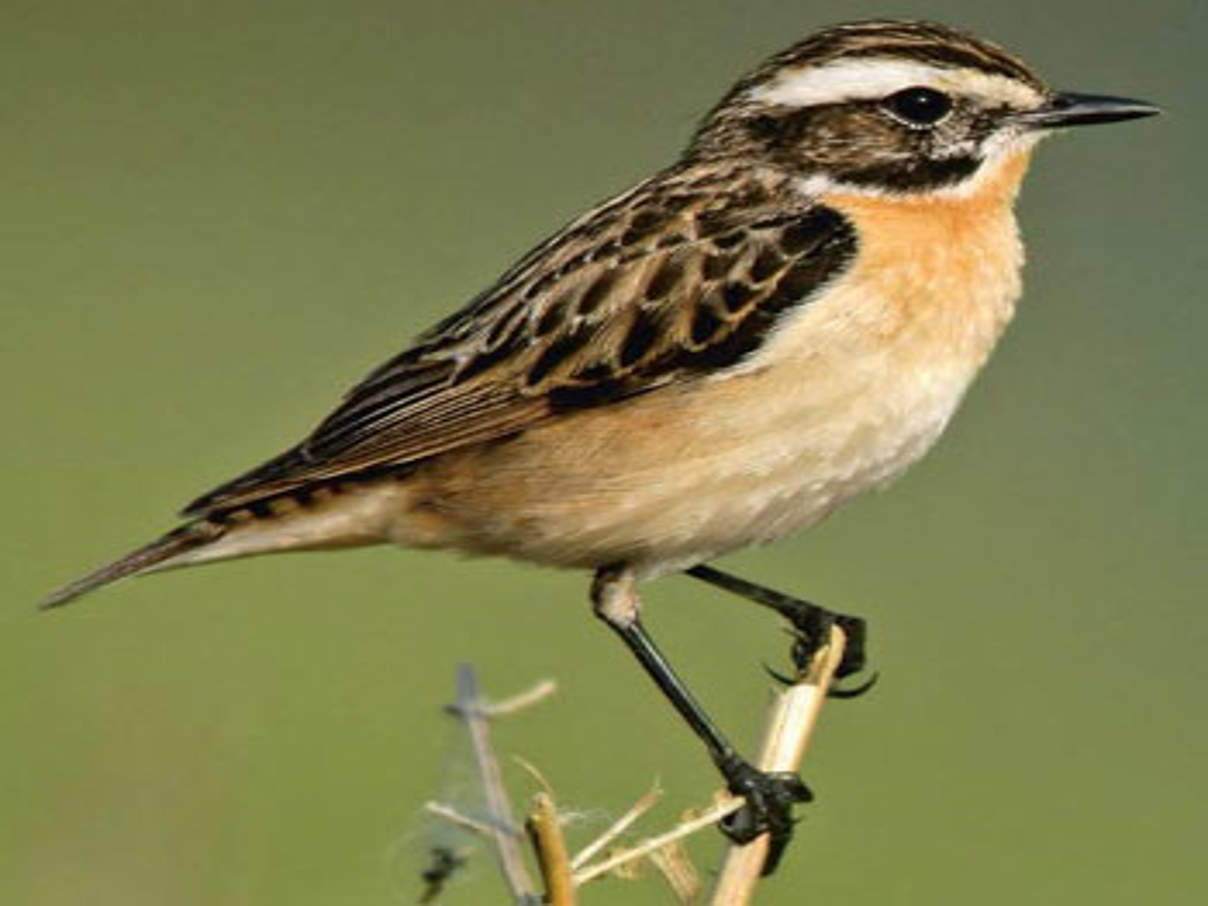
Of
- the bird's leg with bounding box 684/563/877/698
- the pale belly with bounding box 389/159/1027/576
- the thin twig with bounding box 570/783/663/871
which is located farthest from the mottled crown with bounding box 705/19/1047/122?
the thin twig with bounding box 570/783/663/871

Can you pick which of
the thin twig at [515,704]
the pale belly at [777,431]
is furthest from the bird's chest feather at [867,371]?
the thin twig at [515,704]

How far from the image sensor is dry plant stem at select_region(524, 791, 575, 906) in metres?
4.47

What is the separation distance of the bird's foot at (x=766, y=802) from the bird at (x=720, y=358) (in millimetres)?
182

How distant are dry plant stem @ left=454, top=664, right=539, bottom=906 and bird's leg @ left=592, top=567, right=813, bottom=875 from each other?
54cm

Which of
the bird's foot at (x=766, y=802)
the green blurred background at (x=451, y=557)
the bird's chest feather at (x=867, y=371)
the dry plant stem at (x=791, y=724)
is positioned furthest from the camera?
the green blurred background at (x=451, y=557)

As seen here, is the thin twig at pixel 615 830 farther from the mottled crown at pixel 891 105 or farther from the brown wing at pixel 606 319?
the mottled crown at pixel 891 105

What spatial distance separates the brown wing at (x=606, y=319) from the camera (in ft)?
21.3

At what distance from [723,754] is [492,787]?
176 centimetres

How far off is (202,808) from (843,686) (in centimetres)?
188

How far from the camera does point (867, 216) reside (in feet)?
21.7

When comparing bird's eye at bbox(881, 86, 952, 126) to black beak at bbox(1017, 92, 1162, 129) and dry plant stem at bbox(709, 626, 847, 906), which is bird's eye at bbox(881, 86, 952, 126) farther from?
dry plant stem at bbox(709, 626, 847, 906)

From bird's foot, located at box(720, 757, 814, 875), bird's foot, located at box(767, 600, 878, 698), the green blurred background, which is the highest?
the green blurred background

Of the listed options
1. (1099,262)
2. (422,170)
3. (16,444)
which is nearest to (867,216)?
(16,444)

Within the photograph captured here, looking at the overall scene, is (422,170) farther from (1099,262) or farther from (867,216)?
(867,216)
